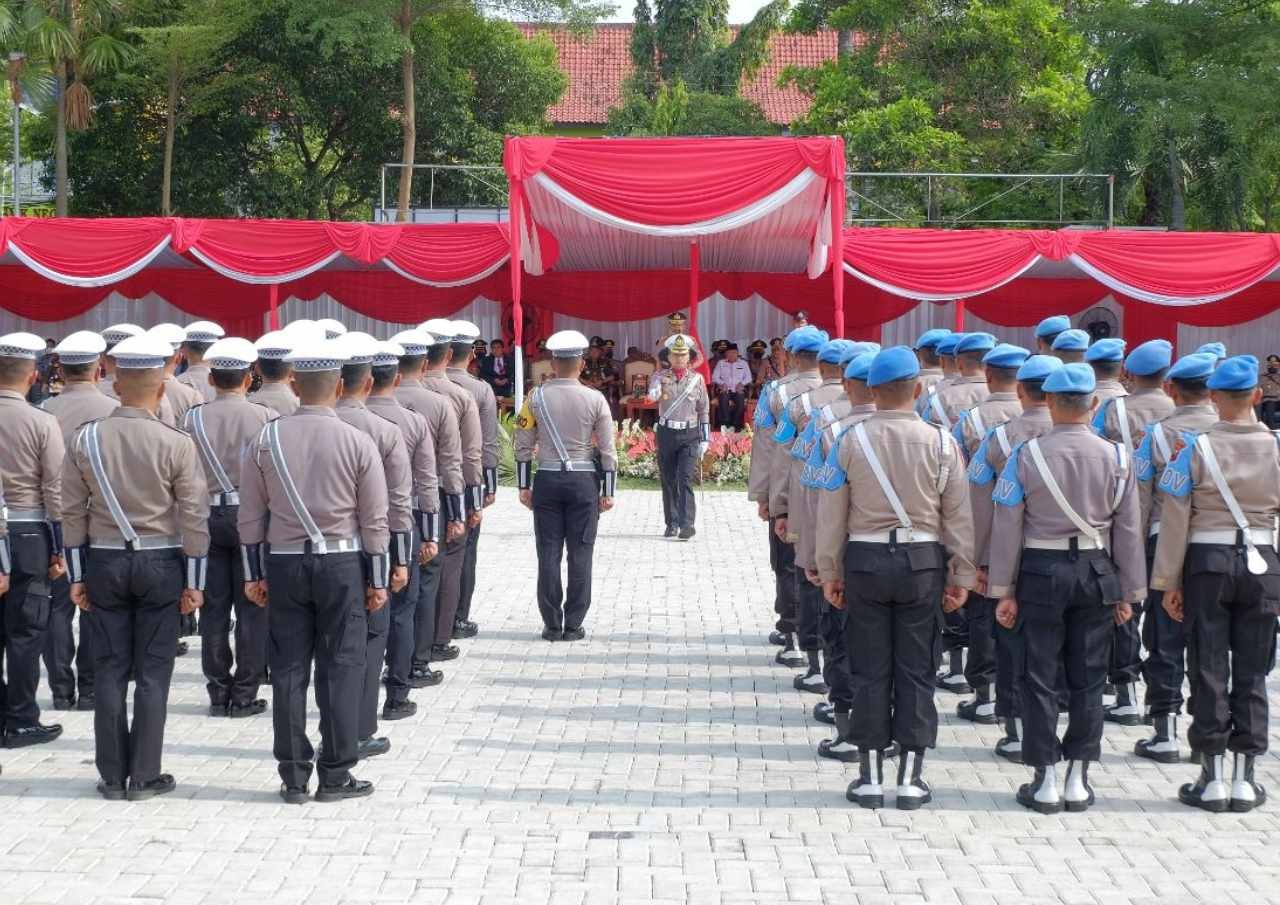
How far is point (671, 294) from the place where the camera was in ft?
79.4

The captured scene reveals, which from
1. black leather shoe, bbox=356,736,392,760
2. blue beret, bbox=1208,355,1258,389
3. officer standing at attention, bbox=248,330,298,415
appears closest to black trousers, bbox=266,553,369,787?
black leather shoe, bbox=356,736,392,760

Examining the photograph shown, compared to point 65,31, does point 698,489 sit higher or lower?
lower

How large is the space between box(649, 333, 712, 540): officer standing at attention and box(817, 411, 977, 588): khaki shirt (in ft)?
22.1

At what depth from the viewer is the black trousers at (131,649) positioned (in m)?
6.14

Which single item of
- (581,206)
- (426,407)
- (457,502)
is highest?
(581,206)

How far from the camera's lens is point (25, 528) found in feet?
22.7

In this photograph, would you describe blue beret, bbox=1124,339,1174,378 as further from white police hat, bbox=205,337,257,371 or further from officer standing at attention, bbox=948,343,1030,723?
white police hat, bbox=205,337,257,371

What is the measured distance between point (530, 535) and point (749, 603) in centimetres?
373

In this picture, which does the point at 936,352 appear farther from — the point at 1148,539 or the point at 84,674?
the point at 84,674

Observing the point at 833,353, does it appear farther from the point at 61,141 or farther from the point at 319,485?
the point at 61,141

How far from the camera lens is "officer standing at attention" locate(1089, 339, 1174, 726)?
7.23 metres

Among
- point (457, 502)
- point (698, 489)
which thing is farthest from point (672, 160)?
point (457, 502)

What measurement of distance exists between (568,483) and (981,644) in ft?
9.41

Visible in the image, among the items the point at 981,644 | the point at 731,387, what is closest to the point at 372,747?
the point at 981,644
